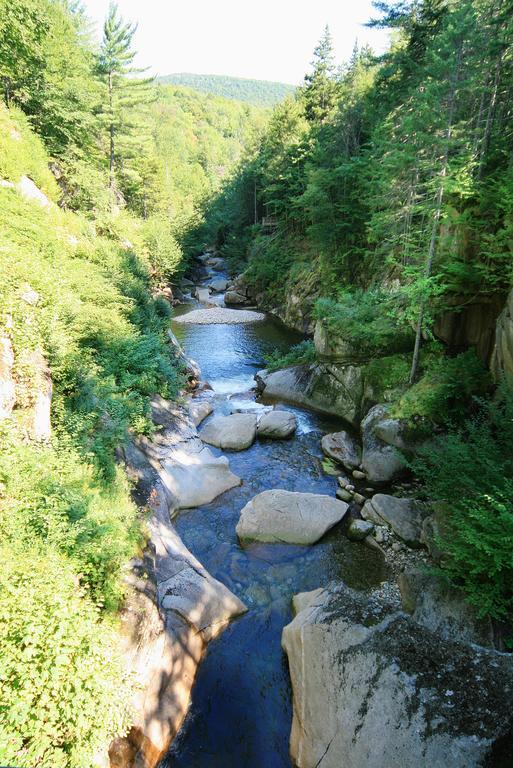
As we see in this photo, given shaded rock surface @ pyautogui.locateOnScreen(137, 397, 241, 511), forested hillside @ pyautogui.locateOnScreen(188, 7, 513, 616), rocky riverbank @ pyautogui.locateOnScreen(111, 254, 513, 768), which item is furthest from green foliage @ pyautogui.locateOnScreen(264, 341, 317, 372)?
shaded rock surface @ pyautogui.locateOnScreen(137, 397, 241, 511)

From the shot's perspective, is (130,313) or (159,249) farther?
(159,249)

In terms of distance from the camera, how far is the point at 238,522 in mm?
9477

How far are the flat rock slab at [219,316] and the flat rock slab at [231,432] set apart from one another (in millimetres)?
16322

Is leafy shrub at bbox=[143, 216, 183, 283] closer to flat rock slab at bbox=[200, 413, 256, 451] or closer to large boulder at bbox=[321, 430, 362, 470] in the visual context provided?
flat rock slab at bbox=[200, 413, 256, 451]

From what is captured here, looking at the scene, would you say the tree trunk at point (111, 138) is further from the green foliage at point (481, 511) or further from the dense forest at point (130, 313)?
the green foliage at point (481, 511)

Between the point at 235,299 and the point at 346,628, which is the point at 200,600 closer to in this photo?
the point at 346,628

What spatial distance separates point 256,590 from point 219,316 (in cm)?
2464

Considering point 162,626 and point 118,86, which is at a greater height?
point 118,86

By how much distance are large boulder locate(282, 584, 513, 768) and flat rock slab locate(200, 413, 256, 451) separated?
752 cm

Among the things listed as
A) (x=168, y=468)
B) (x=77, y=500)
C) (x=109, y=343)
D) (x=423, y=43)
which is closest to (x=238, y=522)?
(x=168, y=468)

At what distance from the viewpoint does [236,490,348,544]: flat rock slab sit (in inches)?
353

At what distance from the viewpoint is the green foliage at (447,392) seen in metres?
10.6

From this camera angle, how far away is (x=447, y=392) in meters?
10.8

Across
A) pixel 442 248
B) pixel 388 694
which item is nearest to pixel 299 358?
pixel 442 248
